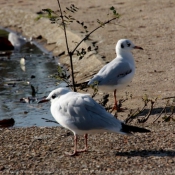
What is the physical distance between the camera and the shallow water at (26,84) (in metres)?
9.16

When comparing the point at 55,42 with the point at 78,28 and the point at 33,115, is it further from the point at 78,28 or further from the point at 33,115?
the point at 33,115

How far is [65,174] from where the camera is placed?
586cm

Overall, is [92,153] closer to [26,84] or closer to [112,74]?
[112,74]

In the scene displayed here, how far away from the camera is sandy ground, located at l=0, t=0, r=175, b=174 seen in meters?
9.45

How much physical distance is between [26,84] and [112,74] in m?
2.66

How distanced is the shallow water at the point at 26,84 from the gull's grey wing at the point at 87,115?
6.96ft

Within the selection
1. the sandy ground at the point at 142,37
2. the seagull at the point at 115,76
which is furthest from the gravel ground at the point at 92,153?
the seagull at the point at 115,76

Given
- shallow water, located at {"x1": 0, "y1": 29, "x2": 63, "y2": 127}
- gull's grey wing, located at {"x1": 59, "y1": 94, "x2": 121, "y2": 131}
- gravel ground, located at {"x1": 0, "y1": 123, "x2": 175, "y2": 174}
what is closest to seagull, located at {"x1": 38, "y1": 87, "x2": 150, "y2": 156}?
gull's grey wing, located at {"x1": 59, "y1": 94, "x2": 121, "y2": 131}

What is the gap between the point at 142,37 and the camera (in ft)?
43.0

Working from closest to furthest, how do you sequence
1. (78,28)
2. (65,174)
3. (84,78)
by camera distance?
(65,174) < (84,78) < (78,28)

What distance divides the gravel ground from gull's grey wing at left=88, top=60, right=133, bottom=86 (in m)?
1.50

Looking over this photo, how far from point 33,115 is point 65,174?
3.38 m

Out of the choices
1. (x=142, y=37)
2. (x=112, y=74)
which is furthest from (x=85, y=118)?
(x=142, y=37)

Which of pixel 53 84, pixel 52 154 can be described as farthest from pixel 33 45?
pixel 52 154
